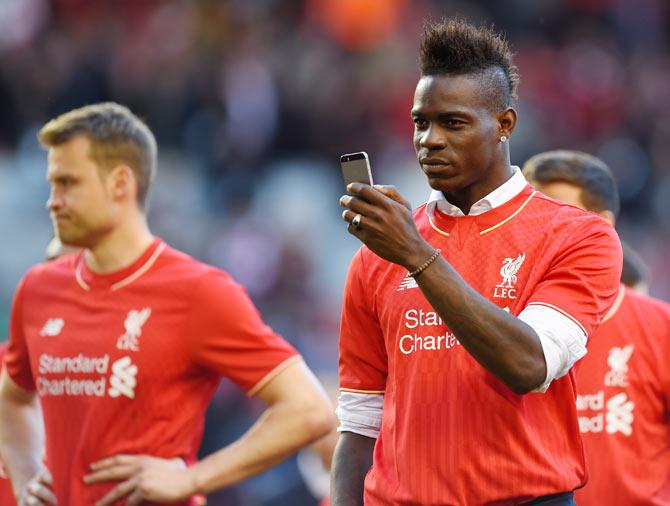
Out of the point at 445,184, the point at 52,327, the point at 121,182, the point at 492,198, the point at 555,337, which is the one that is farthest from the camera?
the point at 121,182

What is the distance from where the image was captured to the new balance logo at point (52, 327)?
528cm

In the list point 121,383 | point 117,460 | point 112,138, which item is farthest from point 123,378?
point 112,138

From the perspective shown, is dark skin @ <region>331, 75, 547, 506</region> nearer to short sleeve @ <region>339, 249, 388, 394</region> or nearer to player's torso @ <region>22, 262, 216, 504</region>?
short sleeve @ <region>339, 249, 388, 394</region>

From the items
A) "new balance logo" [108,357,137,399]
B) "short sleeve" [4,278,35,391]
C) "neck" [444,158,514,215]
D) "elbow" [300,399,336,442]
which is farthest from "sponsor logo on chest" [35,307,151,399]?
"neck" [444,158,514,215]

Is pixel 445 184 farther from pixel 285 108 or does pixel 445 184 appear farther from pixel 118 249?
pixel 285 108

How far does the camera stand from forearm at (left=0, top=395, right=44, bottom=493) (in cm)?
548

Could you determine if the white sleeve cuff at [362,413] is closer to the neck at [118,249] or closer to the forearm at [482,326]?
the forearm at [482,326]

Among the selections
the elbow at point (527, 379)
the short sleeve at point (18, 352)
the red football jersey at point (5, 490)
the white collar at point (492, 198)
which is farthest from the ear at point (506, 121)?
the red football jersey at point (5, 490)

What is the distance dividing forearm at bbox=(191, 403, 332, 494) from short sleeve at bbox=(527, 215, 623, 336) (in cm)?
165

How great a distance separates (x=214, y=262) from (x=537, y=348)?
8.97m

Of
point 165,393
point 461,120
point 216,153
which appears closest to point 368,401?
point 461,120

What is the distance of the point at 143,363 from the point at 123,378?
0.30 feet

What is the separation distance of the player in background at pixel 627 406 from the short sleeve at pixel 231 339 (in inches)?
46.5

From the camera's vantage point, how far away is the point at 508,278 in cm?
372
